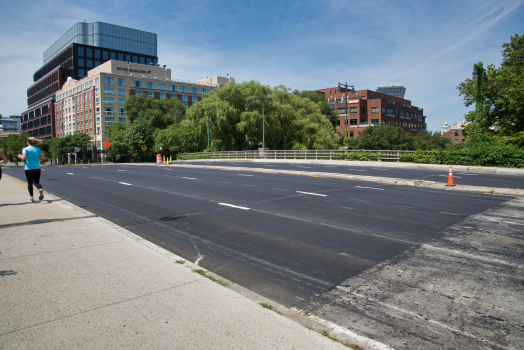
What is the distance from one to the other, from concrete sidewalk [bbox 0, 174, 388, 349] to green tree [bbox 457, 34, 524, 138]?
42.0m

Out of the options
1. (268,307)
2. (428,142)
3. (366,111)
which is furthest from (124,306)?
(366,111)

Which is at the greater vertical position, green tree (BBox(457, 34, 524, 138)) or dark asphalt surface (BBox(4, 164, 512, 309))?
green tree (BBox(457, 34, 524, 138))

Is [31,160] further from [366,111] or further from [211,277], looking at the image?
[366,111]

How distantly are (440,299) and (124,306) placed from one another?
349 cm

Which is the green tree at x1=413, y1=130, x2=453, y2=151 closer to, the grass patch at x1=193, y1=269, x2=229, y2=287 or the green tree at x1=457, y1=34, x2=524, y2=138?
the green tree at x1=457, y1=34, x2=524, y2=138

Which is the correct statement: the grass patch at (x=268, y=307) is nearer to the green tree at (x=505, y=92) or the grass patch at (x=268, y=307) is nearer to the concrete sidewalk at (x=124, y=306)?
the concrete sidewalk at (x=124, y=306)

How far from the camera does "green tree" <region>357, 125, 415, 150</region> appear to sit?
78375 millimetres

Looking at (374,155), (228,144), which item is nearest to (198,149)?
(228,144)

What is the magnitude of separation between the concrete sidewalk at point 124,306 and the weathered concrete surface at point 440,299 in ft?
1.44

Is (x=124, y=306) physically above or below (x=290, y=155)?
below

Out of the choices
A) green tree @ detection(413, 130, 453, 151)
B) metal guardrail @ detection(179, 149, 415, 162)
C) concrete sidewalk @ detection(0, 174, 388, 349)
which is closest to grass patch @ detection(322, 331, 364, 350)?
concrete sidewalk @ detection(0, 174, 388, 349)

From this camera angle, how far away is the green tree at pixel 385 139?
7838 centimetres

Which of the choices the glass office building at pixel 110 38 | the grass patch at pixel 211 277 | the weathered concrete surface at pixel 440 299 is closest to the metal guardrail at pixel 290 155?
the weathered concrete surface at pixel 440 299

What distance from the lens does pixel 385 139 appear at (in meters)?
77.9
